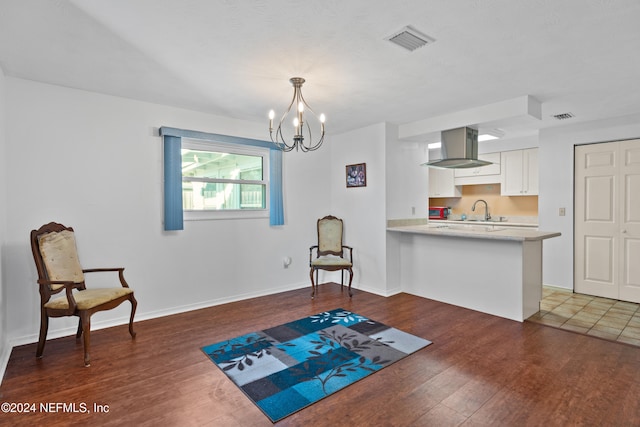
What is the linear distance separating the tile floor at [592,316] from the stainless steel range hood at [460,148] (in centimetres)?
190

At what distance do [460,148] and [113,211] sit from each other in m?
4.02

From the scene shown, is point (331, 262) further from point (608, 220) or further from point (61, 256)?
point (608, 220)

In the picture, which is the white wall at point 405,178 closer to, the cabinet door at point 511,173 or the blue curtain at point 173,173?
the cabinet door at point 511,173

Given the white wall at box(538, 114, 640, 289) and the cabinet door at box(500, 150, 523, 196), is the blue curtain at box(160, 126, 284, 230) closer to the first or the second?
the white wall at box(538, 114, 640, 289)

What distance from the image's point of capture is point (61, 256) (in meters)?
2.87

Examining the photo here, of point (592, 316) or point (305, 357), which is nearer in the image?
point (305, 357)

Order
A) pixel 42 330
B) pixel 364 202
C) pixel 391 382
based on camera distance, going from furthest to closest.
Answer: pixel 364 202 → pixel 42 330 → pixel 391 382

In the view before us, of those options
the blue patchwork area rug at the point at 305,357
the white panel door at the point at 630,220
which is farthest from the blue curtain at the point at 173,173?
the white panel door at the point at 630,220

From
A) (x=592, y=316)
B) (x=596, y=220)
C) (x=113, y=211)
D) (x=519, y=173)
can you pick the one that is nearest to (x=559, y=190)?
(x=596, y=220)

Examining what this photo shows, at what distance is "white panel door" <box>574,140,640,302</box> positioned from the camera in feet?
13.7

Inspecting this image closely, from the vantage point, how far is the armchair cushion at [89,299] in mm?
2621

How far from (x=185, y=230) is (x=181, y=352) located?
1.53 metres

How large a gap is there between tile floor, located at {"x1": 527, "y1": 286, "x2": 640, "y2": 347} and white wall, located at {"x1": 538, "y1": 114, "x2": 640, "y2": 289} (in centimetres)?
44

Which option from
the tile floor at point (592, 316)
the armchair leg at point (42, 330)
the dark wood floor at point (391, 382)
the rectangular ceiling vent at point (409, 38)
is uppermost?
the rectangular ceiling vent at point (409, 38)
